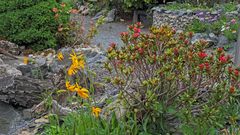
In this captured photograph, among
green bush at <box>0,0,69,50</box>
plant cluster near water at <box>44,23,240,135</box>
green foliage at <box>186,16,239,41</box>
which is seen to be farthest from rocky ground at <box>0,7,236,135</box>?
green foliage at <box>186,16,239,41</box>

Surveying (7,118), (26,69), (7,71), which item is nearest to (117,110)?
(7,118)

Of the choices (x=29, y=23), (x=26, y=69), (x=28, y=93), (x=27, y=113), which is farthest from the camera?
(x=29, y=23)

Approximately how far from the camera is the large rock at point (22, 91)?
5.03 meters

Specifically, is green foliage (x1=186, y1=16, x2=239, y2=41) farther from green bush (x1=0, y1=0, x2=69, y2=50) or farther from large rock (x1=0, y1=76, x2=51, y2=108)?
large rock (x1=0, y1=76, x2=51, y2=108)

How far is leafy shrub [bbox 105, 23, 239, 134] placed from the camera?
11.8 ft

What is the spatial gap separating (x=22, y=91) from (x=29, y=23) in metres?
3.56

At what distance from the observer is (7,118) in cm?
498

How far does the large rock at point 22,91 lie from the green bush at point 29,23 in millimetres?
3315

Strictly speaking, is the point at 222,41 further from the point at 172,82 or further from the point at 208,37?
the point at 172,82

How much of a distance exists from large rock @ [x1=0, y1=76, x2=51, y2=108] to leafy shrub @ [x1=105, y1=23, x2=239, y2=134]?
1290 millimetres

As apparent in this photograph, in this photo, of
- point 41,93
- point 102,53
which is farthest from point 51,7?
point 41,93

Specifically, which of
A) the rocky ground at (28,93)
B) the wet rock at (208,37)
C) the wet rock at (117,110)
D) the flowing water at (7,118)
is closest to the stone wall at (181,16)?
the wet rock at (208,37)

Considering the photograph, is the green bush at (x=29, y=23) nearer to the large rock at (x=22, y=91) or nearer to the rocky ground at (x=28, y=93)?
the rocky ground at (x=28, y=93)

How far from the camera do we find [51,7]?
842 centimetres
